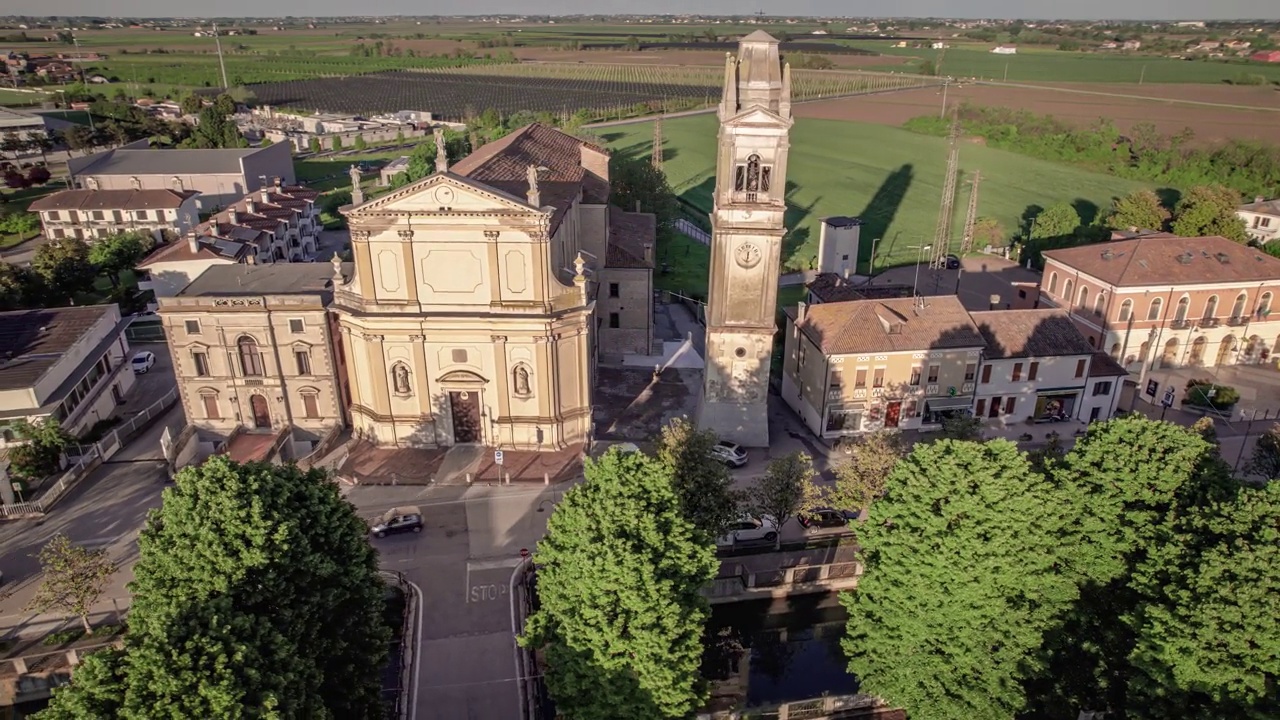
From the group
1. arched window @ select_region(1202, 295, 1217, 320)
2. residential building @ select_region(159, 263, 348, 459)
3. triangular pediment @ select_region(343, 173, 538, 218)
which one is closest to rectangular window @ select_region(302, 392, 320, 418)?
residential building @ select_region(159, 263, 348, 459)

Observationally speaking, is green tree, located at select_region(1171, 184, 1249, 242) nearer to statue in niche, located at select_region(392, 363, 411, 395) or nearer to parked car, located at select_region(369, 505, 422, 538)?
statue in niche, located at select_region(392, 363, 411, 395)

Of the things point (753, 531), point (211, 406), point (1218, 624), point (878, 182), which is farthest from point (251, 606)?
point (878, 182)

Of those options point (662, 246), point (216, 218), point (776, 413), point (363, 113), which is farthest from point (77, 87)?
point (776, 413)

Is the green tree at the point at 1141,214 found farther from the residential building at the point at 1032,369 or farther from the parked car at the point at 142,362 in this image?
the parked car at the point at 142,362

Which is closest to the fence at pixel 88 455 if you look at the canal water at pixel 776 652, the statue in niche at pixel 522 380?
the statue in niche at pixel 522 380

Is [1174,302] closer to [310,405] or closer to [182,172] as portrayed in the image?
[310,405]
